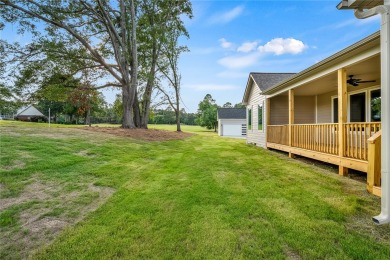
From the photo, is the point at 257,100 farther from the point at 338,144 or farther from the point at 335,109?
the point at 338,144

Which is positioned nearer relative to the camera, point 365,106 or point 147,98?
point 365,106

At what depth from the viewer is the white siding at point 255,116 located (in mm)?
13203

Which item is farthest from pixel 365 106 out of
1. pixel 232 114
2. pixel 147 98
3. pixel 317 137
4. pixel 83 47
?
pixel 232 114

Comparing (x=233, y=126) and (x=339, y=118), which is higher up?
(x=339, y=118)

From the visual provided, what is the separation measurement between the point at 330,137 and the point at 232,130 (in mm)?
25029

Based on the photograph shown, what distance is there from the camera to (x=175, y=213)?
342cm

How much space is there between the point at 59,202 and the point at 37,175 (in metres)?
1.30

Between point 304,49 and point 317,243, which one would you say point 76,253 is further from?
point 304,49

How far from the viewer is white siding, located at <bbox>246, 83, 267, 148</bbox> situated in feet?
43.3

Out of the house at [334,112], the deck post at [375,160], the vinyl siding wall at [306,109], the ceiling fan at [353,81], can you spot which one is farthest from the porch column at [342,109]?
the vinyl siding wall at [306,109]

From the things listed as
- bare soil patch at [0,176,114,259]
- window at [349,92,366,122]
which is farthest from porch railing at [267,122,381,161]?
bare soil patch at [0,176,114,259]

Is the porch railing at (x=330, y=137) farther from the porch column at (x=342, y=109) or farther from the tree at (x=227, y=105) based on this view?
the tree at (x=227, y=105)

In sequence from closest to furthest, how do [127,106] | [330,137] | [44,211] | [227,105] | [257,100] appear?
1. [44,211]
2. [330,137]
3. [257,100]
4. [127,106]
5. [227,105]

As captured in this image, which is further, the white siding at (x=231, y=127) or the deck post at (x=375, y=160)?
the white siding at (x=231, y=127)
